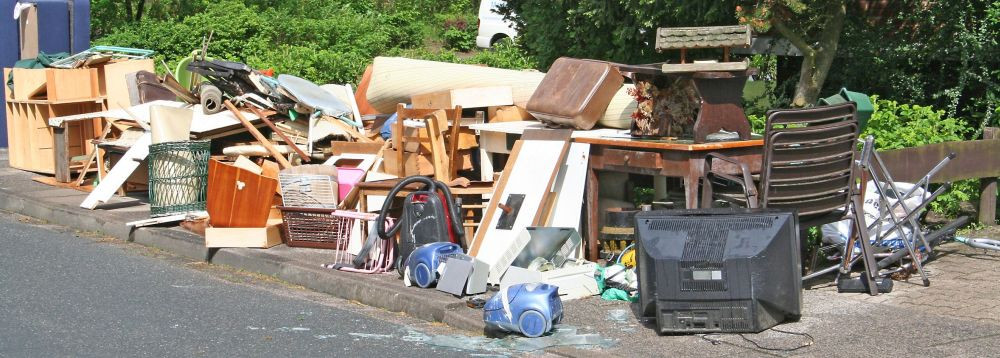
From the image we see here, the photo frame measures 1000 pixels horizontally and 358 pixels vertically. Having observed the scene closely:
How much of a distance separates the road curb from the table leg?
1.43 metres

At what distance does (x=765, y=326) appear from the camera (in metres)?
6.20

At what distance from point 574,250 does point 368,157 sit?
9.86ft

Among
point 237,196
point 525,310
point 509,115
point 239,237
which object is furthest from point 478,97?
point 525,310

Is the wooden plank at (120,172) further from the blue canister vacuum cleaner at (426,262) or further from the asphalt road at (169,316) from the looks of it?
the blue canister vacuum cleaner at (426,262)

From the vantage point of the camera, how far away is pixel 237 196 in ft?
30.3

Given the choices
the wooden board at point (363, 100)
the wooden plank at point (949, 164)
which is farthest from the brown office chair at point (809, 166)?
the wooden board at point (363, 100)

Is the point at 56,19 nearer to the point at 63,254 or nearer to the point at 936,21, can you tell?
the point at 63,254

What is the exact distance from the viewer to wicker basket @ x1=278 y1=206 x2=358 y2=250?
9.19m

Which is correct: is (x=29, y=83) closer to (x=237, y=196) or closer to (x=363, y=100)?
(x=363, y=100)

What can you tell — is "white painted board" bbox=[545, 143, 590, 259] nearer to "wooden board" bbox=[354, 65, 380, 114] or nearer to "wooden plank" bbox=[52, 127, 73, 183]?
"wooden board" bbox=[354, 65, 380, 114]

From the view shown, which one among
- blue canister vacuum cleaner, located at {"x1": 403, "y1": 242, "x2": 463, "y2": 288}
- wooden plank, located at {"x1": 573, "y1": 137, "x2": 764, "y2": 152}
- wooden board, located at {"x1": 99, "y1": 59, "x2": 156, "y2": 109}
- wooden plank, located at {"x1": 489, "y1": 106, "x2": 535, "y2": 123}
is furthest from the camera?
wooden board, located at {"x1": 99, "y1": 59, "x2": 156, "y2": 109}

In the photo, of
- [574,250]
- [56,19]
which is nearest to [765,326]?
[574,250]

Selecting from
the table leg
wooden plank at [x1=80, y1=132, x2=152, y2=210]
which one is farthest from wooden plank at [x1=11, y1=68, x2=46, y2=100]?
the table leg

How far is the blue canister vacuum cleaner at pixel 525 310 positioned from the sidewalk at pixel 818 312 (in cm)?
22
